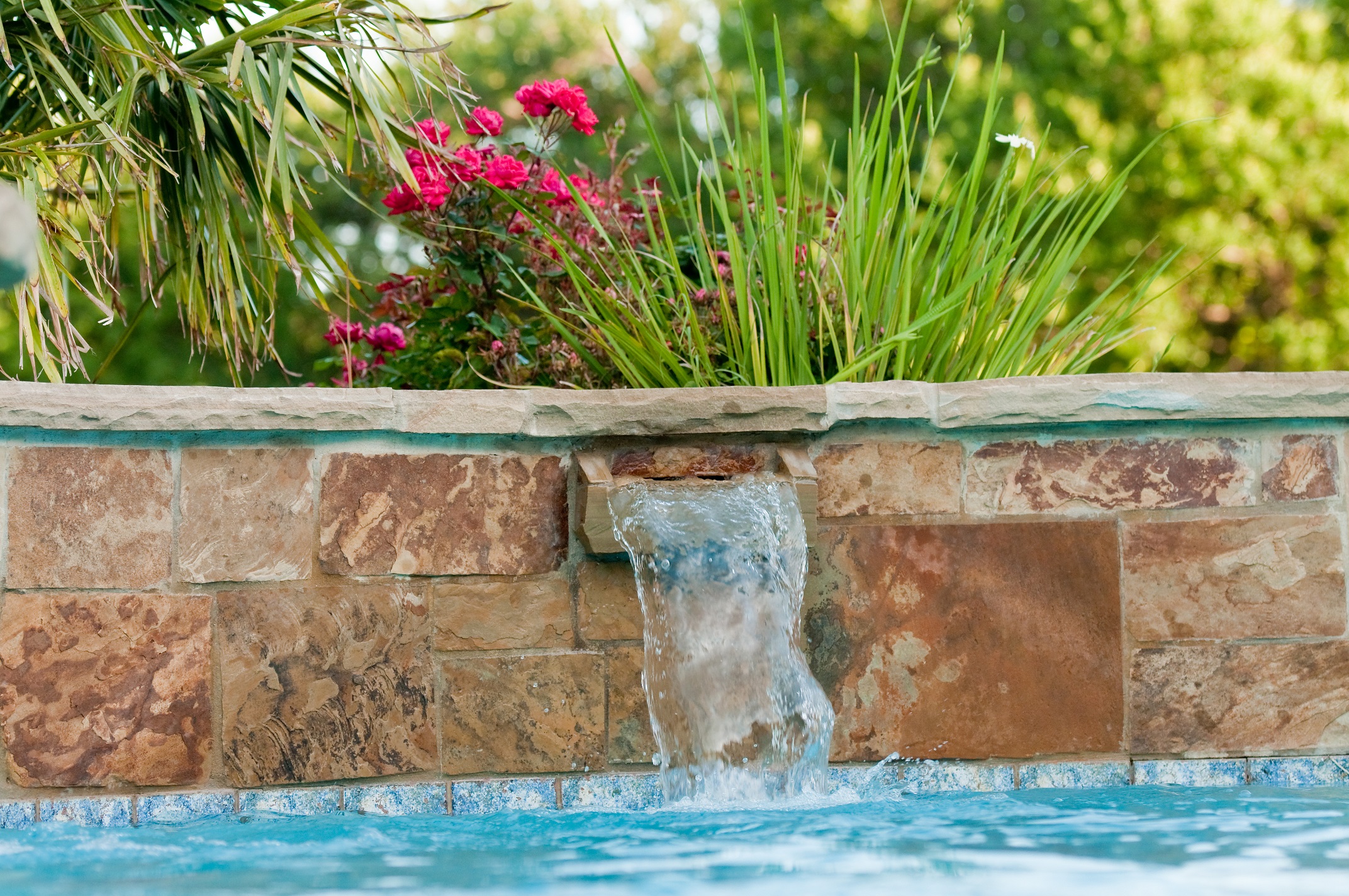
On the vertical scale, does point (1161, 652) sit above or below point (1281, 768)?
above

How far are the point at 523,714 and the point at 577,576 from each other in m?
0.26

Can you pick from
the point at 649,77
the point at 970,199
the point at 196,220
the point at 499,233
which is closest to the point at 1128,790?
the point at 970,199

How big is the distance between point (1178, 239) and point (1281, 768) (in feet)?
27.4

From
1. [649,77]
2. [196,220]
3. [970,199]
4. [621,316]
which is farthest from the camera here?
[649,77]

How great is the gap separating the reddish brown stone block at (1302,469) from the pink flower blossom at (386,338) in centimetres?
203

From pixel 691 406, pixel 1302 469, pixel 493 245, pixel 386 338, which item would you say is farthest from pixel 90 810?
pixel 1302 469

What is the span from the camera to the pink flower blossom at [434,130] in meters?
2.78

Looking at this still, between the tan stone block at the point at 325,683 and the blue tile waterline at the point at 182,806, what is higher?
the tan stone block at the point at 325,683

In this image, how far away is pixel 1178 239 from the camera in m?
9.62

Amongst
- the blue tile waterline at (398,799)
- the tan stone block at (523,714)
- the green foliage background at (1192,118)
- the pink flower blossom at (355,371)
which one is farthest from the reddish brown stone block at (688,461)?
the green foliage background at (1192,118)

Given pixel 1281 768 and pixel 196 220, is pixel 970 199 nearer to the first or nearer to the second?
pixel 1281 768

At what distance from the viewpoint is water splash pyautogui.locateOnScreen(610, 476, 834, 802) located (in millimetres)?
2088

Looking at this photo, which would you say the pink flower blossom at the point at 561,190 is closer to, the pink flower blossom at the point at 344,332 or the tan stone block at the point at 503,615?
the pink flower blossom at the point at 344,332

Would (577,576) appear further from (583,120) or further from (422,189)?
(583,120)
